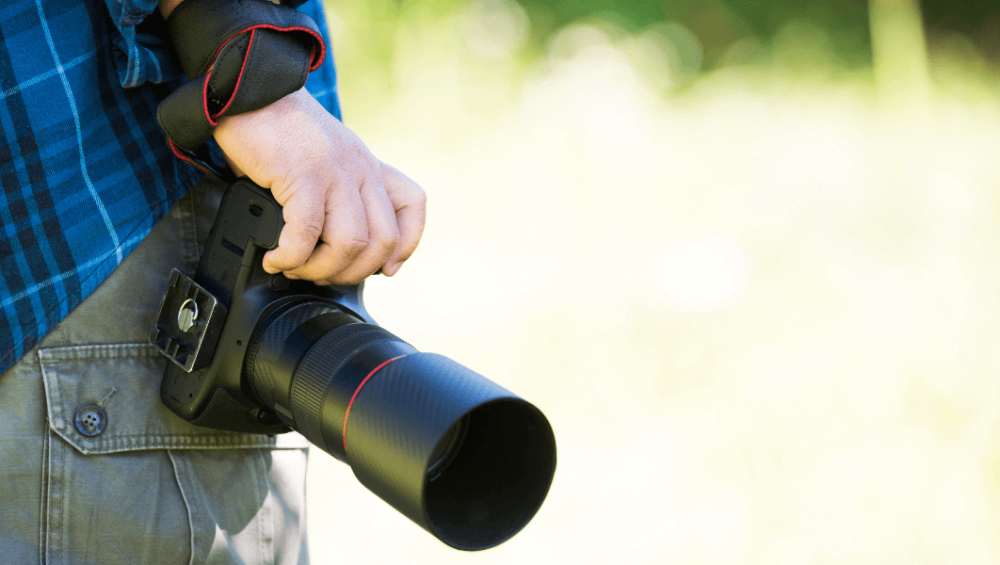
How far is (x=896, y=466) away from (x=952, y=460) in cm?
20

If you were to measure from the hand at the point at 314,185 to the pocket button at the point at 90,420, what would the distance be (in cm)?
18

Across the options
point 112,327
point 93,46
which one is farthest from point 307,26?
point 112,327

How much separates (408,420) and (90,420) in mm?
275

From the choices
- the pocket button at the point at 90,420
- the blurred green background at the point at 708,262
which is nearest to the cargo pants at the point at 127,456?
the pocket button at the point at 90,420

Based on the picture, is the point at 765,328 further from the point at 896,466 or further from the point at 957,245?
the point at 957,245

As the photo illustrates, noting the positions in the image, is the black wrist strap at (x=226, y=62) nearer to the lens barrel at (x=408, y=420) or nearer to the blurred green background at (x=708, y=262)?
the lens barrel at (x=408, y=420)

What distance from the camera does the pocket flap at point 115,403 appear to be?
675 mm

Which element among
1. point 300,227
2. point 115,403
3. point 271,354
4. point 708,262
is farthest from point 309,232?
point 708,262

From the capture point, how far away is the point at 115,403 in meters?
0.71

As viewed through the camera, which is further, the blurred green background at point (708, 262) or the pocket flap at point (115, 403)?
the blurred green background at point (708, 262)

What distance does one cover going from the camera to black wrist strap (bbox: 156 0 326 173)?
667mm

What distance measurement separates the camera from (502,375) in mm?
2428

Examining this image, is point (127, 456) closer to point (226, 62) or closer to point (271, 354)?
point (271, 354)

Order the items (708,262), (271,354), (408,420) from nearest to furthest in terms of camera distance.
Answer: (408,420)
(271,354)
(708,262)
